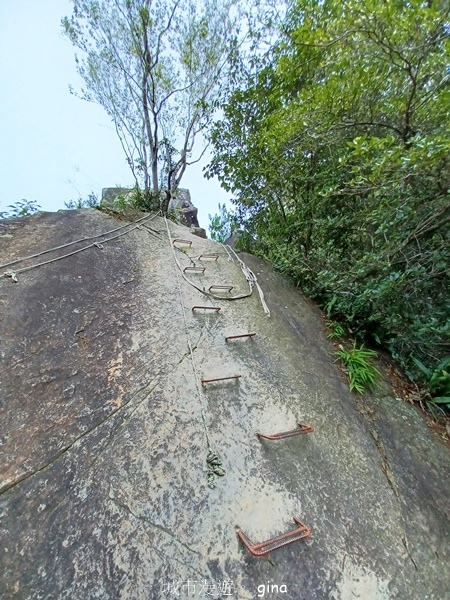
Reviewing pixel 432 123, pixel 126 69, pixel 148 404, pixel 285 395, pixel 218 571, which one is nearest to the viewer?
pixel 218 571

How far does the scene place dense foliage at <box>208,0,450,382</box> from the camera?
7.21 feet

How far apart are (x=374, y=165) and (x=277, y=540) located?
2624 millimetres

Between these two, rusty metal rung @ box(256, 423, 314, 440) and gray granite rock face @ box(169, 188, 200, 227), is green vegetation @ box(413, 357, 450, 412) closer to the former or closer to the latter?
rusty metal rung @ box(256, 423, 314, 440)

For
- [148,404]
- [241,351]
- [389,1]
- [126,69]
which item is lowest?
→ [148,404]

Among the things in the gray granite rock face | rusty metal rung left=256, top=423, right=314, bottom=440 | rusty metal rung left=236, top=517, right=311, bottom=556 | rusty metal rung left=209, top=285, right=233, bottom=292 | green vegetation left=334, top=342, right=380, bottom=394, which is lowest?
rusty metal rung left=236, top=517, right=311, bottom=556

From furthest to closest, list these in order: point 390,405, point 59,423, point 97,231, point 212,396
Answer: point 97,231
point 390,405
point 212,396
point 59,423

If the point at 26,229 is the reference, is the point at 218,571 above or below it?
below

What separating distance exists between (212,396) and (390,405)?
61.7 inches

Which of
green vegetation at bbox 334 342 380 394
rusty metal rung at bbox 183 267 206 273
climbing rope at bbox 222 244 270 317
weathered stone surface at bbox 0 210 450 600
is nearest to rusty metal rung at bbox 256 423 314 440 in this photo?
weathered stone surface at bbox 0 210 450 600

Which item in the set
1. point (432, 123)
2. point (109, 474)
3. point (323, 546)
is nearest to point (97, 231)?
point (109, 474)

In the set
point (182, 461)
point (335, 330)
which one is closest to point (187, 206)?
point (335, 330)

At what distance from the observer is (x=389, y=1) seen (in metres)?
2.03

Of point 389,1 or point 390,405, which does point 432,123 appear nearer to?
point 389,1

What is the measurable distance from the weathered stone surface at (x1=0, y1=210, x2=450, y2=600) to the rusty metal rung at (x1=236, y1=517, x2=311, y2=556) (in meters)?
0.04
